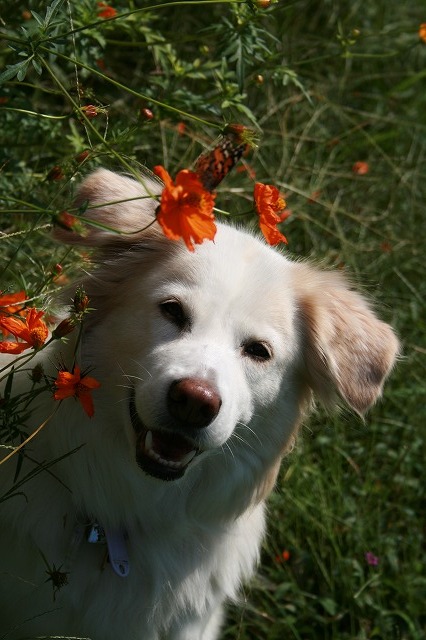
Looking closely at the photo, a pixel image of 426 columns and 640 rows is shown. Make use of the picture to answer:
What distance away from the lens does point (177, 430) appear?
2283mm

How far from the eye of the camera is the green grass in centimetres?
295

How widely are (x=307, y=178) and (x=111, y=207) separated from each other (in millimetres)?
2505

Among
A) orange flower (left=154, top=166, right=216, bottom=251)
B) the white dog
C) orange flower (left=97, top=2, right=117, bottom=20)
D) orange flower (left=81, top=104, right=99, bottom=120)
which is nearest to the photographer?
orange flower (left=154, top=166, right=216, bottom=251)

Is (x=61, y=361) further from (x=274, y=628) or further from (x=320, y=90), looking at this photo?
(x=320, y=90)

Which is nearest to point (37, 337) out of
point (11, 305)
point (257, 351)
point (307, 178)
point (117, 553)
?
point (11, 305)

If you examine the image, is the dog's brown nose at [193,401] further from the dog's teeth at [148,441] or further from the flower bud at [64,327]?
the flower bud at [64,327]

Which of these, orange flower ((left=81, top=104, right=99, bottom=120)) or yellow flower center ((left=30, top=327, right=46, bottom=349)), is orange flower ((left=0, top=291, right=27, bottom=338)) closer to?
yellow flower center ((left=30, top=327, right=46, bottom=349))

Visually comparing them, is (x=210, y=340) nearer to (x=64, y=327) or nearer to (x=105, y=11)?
(x=64, y=327)

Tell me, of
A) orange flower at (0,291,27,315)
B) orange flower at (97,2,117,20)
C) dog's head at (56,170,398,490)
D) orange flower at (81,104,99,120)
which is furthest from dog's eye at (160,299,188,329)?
orange flower at (97,2,117,20)

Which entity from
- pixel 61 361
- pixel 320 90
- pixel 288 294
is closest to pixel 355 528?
pixel 288 294

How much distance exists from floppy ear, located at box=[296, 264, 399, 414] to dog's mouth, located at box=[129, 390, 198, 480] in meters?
0.58

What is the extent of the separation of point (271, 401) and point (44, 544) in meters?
0.82

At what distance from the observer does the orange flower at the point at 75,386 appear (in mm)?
2086

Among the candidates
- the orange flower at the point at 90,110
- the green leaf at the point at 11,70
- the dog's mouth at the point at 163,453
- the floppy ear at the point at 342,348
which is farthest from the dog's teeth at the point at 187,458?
the green leaf at the point at 11,70
